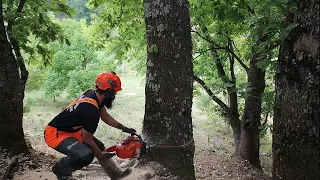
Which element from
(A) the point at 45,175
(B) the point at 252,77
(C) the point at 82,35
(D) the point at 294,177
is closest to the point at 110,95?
(A) the point at 45,175

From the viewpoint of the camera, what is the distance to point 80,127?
4.50 meters

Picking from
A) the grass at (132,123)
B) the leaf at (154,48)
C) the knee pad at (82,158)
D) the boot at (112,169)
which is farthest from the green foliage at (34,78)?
the leaf at (154,48)

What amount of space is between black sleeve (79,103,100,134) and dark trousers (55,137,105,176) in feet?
1.07

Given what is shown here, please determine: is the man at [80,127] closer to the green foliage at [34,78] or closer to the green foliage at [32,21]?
the green foliage at [32,21]

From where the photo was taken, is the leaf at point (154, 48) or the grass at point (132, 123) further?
the grass at point (132, 123)

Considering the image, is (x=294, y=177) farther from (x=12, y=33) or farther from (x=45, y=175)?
(x=12, y=33)

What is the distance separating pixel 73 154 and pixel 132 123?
13.5m

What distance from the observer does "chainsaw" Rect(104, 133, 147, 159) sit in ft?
14.7

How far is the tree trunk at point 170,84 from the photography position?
14.6 ft

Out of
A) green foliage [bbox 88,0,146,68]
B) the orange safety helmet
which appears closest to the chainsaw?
the orange safety helmet

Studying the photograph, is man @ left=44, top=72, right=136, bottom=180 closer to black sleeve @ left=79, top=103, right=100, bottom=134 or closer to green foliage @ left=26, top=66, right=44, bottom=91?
black sleeve @ left=79, top=103, right=100, bottom=134

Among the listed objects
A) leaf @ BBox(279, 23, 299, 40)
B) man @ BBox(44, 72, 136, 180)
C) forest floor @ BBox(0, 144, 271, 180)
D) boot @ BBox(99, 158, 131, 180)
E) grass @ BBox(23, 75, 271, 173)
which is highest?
leaf @ BBox(279, 23, 299, 40)

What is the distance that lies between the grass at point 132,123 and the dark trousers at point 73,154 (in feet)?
18.7

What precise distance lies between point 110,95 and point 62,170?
1.30m
